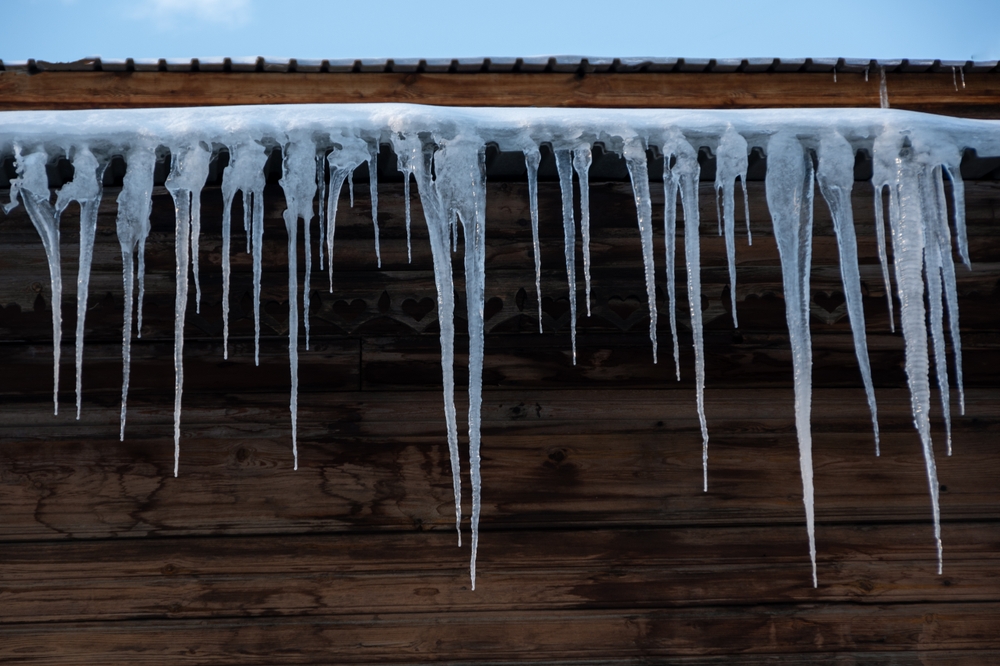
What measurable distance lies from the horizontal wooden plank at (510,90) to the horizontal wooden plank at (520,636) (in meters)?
1.65

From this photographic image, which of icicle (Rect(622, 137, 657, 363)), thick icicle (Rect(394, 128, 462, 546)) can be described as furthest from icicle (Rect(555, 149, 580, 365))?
thick icicle (Rect(394, 128, 462, 546))

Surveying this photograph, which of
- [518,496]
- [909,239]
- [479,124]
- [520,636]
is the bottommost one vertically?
[520,636]

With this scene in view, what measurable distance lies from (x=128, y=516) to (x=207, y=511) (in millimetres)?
256

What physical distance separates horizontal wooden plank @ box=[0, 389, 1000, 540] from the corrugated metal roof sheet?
3.48 feet

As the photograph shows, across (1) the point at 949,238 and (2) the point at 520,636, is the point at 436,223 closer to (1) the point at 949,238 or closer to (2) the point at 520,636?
(1) the point at 949,238

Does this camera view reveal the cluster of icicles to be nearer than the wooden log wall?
Yes

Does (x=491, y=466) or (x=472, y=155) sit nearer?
(x=472, y=155)

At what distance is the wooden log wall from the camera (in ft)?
8.46

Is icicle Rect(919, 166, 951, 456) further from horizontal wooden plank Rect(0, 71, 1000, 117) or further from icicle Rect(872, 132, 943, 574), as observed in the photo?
horizontal wooden plank Rect(0, 71, 1000, 117)

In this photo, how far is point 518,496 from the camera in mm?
2709

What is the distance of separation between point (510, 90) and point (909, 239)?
3.98 feet

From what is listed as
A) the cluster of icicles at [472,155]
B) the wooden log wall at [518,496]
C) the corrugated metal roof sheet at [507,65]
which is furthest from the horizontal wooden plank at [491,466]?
the corrugated metal roof sheet at [507,65]

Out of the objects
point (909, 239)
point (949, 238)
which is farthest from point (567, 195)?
point (949, 238)

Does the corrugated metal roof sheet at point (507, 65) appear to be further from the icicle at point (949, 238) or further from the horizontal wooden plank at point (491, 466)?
the horizontal wooden plank at point (491, 466)
